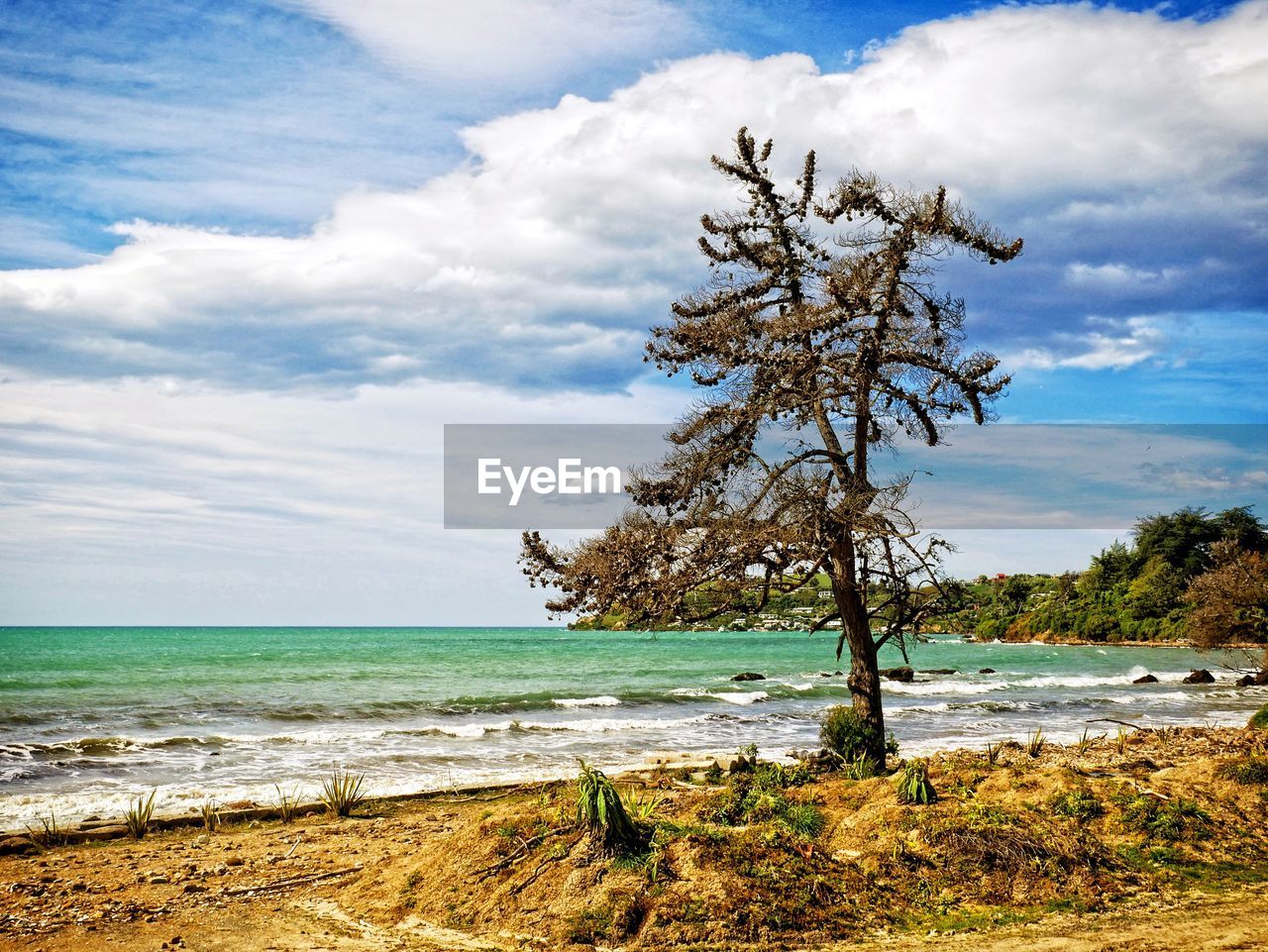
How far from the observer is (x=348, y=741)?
72.3 feet

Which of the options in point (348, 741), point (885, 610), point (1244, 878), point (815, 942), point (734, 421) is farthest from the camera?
point (348, 741)

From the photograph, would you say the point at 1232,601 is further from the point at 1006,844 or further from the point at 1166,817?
the point at 1006,844

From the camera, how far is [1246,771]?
10.9 metres

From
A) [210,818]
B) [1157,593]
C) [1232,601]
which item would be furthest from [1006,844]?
[1157,593]

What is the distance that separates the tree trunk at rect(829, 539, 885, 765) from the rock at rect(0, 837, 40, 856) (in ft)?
35.1

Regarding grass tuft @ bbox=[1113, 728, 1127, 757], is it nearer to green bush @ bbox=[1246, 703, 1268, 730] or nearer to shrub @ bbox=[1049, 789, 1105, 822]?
green bush @ bbox=[1246, 703, 1268, 730]

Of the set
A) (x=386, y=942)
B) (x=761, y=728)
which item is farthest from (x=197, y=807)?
(x=761, y=728)

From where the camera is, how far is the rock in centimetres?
1100

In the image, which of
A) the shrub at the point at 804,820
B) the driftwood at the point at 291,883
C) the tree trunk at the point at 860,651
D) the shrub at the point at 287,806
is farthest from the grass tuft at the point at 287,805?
the tree trunk at the point at 860,651

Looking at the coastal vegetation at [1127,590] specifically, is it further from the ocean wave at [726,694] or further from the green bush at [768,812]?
the green bush at [768,812]

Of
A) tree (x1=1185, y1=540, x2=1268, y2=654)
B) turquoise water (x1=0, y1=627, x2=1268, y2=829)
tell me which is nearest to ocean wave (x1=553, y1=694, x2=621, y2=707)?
turquoise water (x1=0, y1=627, x2=1268, y2=829)

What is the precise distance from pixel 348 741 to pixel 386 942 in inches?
624

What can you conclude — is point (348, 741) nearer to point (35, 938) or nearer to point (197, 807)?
point (197, 807)

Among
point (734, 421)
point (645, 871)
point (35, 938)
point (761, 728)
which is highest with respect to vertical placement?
point (734, 421)
